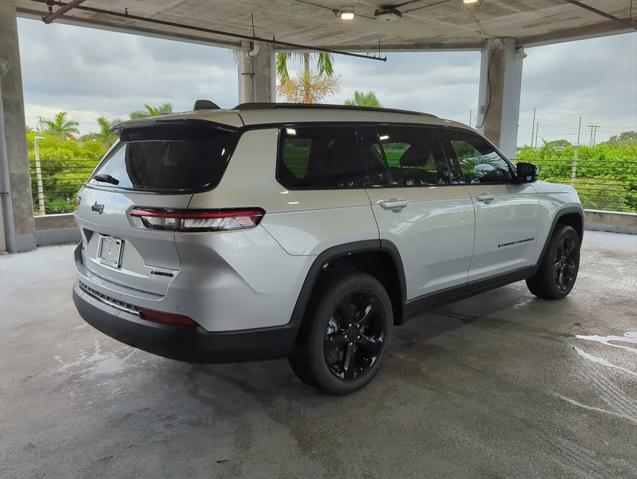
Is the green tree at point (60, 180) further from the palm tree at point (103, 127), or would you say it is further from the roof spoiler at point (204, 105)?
the palm tree at point (103, 127)

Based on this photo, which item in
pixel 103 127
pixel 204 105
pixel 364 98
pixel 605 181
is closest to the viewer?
pixel 204 105

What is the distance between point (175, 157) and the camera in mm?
2453

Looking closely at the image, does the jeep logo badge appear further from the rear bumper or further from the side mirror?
the side mirror

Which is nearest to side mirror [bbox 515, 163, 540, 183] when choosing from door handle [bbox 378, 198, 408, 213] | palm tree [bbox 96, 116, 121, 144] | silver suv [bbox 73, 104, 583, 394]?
silver suv [bbox 73, 104, 583, 394]

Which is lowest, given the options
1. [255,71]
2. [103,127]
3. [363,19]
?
[103,127]

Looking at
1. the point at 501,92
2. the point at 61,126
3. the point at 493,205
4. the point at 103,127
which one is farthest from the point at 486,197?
the point at 61,126

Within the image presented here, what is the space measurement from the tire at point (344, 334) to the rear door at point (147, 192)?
2.66ft

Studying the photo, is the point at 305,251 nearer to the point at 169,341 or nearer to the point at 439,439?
the point at 169,341

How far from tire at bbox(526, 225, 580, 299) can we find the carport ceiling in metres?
3.85

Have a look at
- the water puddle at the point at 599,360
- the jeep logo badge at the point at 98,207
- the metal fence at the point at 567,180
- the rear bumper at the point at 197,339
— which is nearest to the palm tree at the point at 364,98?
the metal fence at the point at 567,180

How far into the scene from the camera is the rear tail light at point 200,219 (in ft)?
7.29

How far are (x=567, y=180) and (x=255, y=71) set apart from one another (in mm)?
7064

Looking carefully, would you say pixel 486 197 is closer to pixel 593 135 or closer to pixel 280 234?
pixel 280 234

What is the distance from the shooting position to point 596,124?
13805mm
